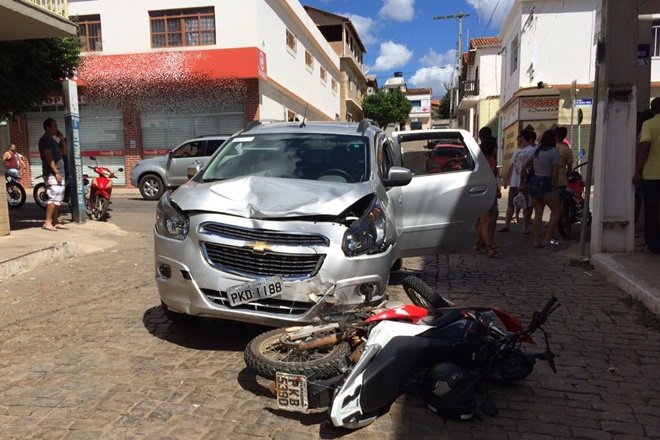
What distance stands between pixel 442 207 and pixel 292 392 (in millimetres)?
3509

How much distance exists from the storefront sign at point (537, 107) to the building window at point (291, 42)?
11.5m

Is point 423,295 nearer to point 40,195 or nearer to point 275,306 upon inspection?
point 275,306

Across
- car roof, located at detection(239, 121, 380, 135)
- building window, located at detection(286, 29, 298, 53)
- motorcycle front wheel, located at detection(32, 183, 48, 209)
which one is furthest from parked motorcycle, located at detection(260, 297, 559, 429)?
building window, located at detection(286, 29, 298, 53)

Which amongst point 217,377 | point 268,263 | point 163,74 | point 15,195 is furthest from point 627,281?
point 163,74

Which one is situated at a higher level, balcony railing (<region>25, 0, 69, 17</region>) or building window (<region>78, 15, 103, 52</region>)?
building window (<region>78, 15, 103, 52</region>)

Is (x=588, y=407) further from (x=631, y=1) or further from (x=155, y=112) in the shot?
(x=155, y=112)

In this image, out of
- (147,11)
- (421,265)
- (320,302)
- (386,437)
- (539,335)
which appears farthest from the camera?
(147,11)

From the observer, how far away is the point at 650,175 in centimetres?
670

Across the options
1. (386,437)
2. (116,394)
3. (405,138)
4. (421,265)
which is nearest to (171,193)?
(116,394)

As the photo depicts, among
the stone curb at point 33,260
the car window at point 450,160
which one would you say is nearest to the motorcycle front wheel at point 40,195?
the stone curb at point 33,260

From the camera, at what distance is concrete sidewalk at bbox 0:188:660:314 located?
5.59 meters

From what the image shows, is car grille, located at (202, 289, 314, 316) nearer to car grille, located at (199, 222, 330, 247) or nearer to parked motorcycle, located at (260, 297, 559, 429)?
car grille, located at (199, 222, 330, 247)

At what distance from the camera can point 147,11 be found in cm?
2098

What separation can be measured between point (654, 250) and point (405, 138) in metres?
3.58
